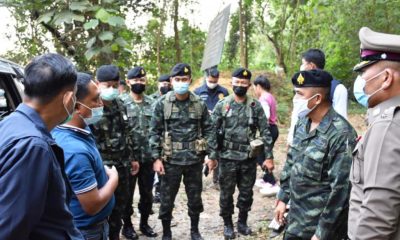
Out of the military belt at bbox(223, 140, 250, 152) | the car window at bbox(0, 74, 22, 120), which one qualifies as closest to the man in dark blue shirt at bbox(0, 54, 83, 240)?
the car window at bbox(0, 74, 22, 120)

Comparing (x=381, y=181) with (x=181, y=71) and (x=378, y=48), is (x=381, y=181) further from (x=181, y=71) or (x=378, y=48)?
(x=181, y=71)

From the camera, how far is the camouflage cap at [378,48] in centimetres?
186

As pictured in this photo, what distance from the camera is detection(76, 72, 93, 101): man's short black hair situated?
8.89 feet

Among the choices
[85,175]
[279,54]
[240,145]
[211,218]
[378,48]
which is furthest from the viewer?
[279,54]

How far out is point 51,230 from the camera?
4.85 feet

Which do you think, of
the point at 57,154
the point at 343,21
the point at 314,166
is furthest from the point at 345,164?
the point at 343,21

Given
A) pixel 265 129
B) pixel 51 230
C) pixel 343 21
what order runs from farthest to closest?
pixel 343 21, pixel 265 129, pixel 51 230

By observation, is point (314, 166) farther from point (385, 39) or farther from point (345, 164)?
point (385, 39)

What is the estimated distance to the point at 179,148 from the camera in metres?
4.65

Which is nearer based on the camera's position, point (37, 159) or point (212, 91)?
point (37, 159)

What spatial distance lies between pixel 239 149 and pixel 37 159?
12.1ft

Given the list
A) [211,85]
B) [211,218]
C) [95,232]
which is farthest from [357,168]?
[211,85]

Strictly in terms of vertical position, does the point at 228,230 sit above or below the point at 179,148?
below

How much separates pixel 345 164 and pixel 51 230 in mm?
1876
